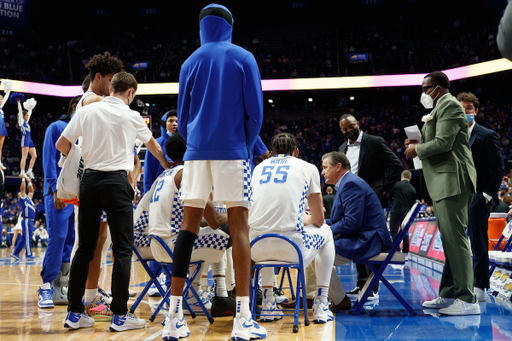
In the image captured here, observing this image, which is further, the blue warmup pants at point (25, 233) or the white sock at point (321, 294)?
the blue warmup pants at point (25, 233)

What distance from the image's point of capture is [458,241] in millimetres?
3594

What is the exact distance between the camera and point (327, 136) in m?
24.2

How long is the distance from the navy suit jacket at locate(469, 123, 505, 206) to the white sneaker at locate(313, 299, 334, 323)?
2119 millimetres

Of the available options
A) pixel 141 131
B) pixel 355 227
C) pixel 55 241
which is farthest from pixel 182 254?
pixel 55 241

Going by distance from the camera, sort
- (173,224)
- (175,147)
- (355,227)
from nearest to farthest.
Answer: (173,224) → (175,147) → (355,227)

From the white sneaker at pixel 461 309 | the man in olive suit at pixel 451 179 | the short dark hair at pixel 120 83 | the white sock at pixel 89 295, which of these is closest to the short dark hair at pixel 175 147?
the short dark hair at pixel 120 83

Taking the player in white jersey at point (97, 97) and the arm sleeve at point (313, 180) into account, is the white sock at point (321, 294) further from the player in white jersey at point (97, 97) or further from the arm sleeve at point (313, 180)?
the player in white jersey at point (97, 97)

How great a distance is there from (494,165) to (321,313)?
2.47m

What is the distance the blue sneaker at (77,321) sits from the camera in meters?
3.05

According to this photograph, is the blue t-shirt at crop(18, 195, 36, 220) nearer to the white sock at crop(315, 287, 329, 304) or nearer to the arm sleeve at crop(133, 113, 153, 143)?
the arm sleeve at crop(133, 113, 153, 143)

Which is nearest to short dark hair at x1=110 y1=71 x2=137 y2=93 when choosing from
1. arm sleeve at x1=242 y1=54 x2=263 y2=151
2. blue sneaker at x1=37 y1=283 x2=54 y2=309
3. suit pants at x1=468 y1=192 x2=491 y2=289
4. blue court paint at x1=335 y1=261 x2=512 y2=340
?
arm sleeve at x1=242 y1=54 x2=263 y2=151

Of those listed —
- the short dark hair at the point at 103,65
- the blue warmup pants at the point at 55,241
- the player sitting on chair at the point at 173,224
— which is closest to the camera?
the player sitting on chair at the point at 173,224

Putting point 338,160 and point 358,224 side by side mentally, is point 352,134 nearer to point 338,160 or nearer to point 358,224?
point 338,160

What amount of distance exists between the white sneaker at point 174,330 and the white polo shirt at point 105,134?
45.7 inches
